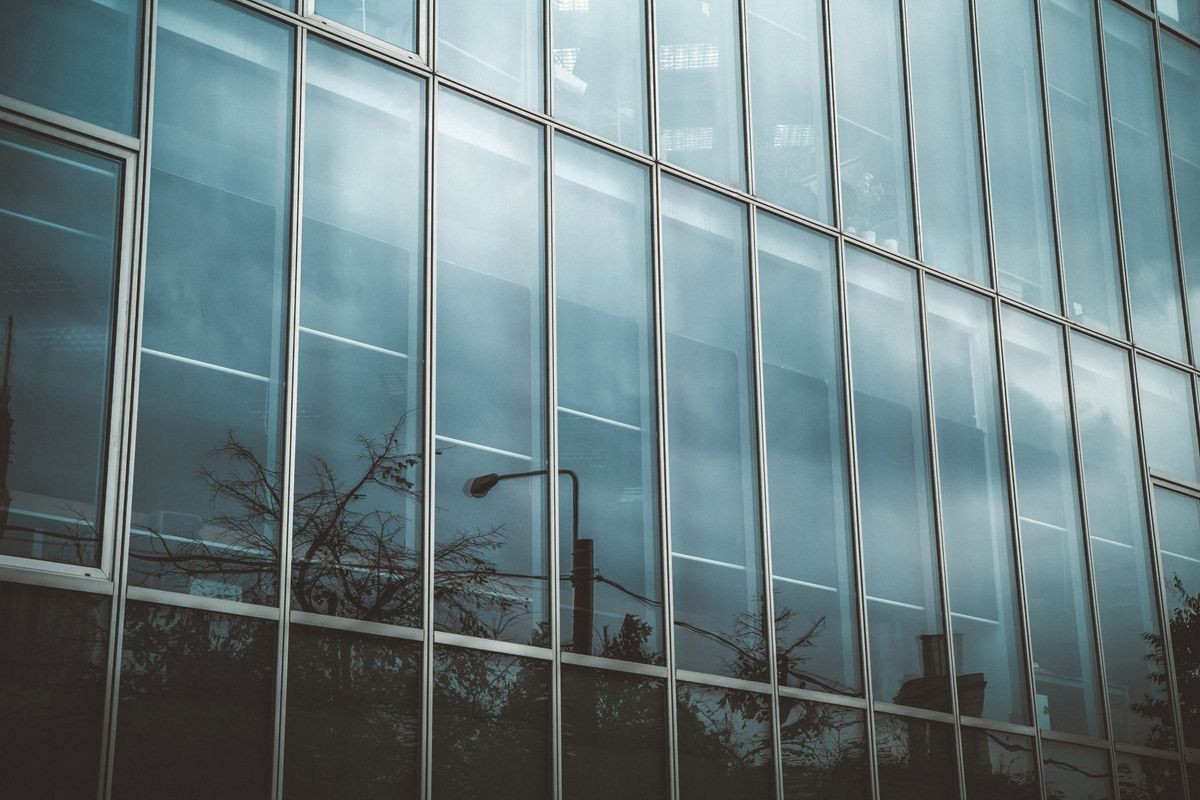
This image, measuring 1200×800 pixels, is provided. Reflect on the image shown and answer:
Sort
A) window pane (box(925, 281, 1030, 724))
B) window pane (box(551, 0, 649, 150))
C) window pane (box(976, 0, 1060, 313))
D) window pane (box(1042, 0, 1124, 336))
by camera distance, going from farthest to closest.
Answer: window pane (box(1042, 0, 1124, 336)), window pane (box(976, 0, 1060, 313)), window pane (box(925, 281, 1030, 724)), window pane (box(551, 0, 649, 150))

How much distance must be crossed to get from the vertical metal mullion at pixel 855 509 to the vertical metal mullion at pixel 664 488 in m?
2.63

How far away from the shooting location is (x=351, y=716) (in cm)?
1049

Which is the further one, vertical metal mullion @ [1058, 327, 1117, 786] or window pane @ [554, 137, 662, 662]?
vertical metal mullion @ [1058, 327, 1117, 786]

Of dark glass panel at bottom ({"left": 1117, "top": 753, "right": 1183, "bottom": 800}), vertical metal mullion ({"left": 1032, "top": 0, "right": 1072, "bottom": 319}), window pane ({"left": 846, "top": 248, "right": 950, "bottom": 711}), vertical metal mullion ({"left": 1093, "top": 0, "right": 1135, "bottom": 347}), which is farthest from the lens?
vertical metal mullion ({"left": 1093, "top": 0, "right": 1135, "bottom": 347})

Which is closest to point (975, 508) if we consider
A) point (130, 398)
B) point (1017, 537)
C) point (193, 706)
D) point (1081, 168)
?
point (1017, 537)

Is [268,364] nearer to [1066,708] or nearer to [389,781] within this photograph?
[389,781]

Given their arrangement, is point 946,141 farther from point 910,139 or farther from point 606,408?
point 606,408

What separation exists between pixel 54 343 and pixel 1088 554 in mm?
12772

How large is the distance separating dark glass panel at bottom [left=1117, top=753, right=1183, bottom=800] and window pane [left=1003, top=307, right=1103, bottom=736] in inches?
26.7

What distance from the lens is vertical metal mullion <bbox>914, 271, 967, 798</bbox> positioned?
Answer: 1520 cm

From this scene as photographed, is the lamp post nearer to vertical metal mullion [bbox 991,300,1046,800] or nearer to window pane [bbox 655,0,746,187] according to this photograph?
window pane [bbox 655,0,746,187]

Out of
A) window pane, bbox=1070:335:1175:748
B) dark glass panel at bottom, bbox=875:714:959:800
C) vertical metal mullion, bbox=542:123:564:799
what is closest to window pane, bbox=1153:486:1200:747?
window pane, bbox=1070:335:1175:748

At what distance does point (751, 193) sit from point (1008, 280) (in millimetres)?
4625

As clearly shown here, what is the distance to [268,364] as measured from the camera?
425 inches
